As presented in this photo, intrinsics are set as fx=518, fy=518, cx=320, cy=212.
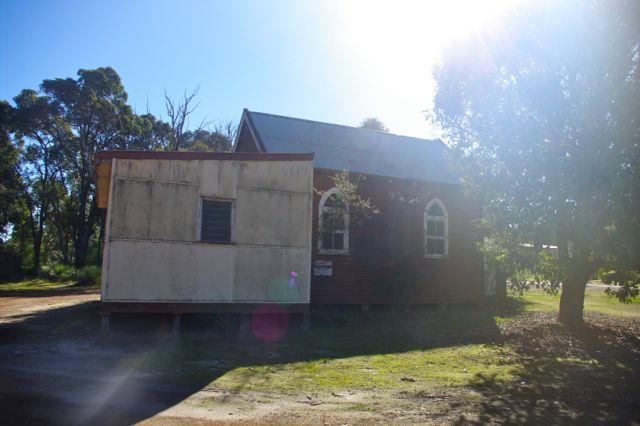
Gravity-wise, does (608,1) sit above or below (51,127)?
below

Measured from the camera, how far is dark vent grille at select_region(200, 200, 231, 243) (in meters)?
12.2

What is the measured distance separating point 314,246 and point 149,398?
31.4ft

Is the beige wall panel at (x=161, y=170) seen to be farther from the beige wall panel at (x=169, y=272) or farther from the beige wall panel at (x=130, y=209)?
the beige wall panel at (x=169, y=272)

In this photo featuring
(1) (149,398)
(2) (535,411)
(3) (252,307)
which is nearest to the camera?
(2) (535,411)

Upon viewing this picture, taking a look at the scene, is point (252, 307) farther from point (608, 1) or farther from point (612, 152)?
point (608, 1)

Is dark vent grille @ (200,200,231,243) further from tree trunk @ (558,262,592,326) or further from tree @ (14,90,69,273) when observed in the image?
tree @ (14,90,69,273)

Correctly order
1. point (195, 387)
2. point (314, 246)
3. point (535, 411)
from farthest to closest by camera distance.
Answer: point (314, 246) < point (195, 387) < point (535, 411)

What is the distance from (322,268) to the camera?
1597 cm

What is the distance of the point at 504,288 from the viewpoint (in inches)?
841

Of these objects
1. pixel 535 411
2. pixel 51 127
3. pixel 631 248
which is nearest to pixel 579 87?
pixel 631 248

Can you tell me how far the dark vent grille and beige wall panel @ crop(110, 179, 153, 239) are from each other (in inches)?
51.0

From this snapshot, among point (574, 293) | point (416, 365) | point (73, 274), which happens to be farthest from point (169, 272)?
point (73, 274)

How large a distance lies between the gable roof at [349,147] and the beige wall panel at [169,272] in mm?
6280

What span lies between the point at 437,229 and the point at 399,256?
2.11 metres
